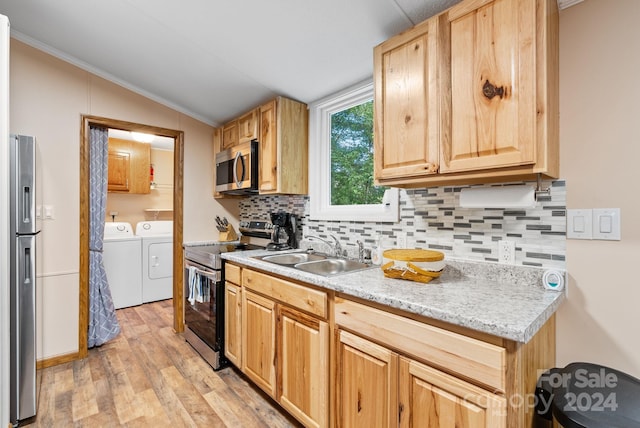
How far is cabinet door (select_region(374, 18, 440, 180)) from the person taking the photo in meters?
1.36

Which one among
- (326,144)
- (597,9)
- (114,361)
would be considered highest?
(597,9)

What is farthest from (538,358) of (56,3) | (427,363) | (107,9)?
(56,3)

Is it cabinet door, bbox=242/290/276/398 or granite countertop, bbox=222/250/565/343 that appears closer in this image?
granite countertop, bbox=222/250/565/343

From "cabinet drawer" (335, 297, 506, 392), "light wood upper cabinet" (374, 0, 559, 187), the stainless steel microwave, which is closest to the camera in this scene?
"cabinet drawer" (335, 297, 506, 392)

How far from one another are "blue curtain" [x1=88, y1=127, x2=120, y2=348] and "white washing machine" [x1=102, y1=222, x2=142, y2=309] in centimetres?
88

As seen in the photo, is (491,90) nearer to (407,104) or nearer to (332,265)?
(407,104)

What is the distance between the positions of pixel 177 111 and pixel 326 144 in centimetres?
168

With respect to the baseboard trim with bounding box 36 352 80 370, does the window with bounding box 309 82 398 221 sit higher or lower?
higher

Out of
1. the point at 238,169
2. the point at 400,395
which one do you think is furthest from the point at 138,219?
the point at 400,395

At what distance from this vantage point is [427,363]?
109 centimetres

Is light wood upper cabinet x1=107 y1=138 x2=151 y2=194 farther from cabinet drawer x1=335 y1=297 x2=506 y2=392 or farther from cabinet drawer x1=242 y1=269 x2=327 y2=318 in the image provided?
cabinet drawer x1=335 y1=297 x2=506 y2=392

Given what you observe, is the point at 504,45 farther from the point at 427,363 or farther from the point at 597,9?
the point at 427,363

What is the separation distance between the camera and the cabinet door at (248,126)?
2.61 m

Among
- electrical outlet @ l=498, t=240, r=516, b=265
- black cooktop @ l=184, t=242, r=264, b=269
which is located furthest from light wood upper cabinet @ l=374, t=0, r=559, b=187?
black cooktop @ l=184, t=242, r=264, b=269
